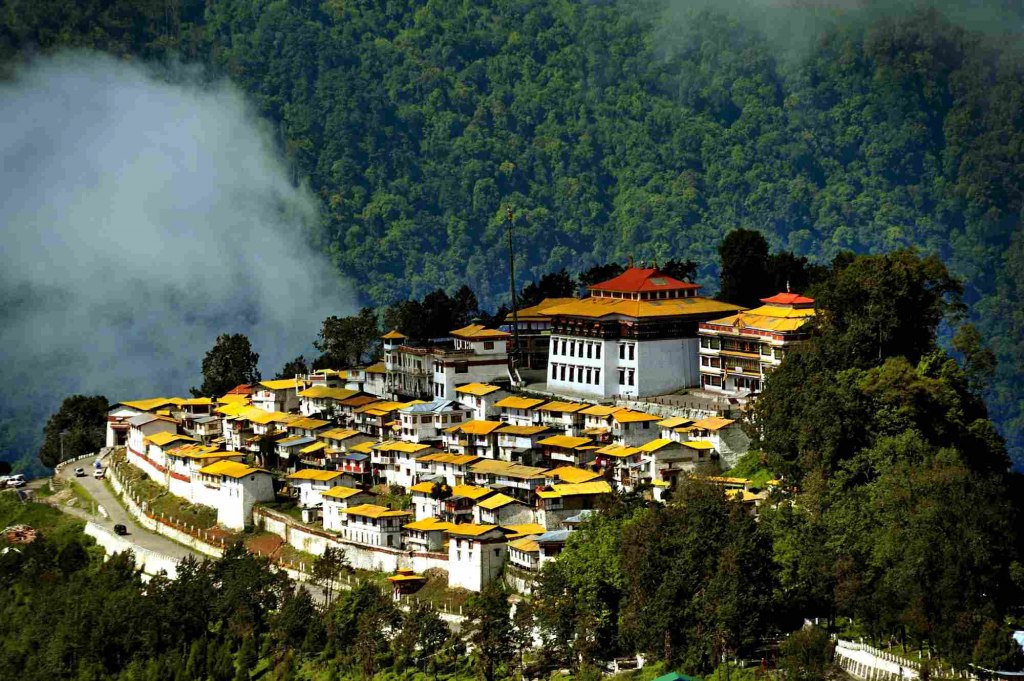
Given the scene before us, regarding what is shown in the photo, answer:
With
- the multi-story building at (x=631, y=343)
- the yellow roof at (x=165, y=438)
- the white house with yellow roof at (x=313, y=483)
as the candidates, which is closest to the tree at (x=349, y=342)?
the yellow roof at (x=165, y=438)

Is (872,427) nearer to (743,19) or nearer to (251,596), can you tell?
(251,596)

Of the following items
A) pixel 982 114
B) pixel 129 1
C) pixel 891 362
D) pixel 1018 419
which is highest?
pixel 129 1

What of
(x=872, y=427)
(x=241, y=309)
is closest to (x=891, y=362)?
Answer: (x=872, y=427)

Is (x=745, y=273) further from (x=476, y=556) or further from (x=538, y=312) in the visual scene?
(x=476, y=556)

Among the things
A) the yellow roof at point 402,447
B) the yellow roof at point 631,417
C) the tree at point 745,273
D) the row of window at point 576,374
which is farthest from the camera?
the tree at point 745,273

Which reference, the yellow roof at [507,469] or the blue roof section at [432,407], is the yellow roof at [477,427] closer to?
the blue roof section at [432,407]

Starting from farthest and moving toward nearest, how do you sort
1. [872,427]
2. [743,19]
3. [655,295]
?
1. [743,19]
2. [655,295]
3. [872,427]
